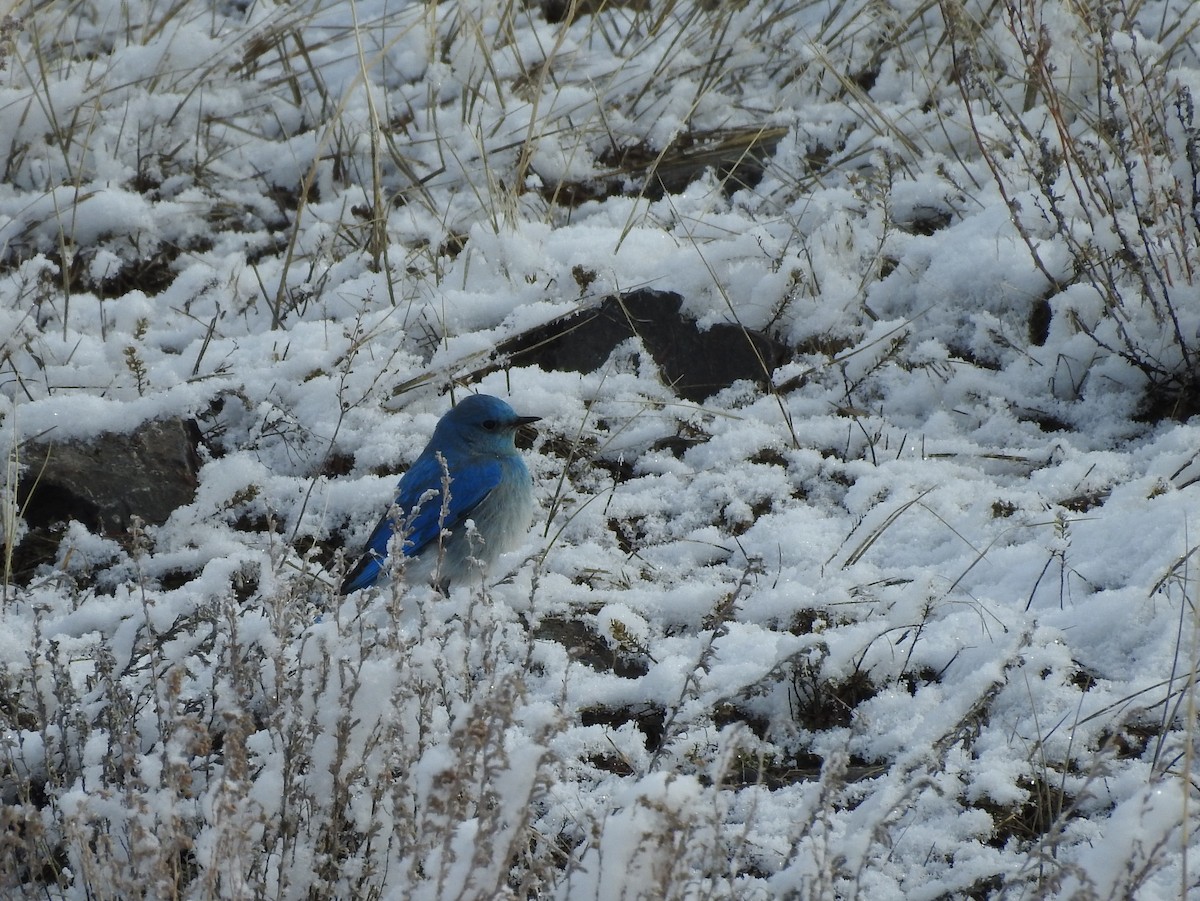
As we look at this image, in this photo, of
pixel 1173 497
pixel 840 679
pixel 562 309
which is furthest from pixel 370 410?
pixel 1173 497

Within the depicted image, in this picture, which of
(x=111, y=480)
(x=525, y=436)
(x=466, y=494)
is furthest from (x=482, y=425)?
(x=111, y=480)

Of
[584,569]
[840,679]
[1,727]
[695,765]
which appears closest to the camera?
[1,727]

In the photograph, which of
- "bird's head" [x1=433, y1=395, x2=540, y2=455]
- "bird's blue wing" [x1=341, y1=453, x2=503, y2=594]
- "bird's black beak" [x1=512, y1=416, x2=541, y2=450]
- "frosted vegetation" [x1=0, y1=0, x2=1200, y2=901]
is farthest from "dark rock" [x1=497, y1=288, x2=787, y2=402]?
"bird's blue wing" [x1=341, y1=453, x2=503, y2=594]

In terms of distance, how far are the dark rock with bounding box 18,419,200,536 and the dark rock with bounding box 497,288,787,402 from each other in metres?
1.16

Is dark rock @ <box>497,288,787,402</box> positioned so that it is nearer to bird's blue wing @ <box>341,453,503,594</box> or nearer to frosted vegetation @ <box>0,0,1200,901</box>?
frosted vegetation @ <box>0,0,1200,901</box>

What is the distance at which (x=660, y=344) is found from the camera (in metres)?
4.27

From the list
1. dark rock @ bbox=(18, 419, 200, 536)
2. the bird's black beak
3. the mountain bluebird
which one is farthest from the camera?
the bird's black beak

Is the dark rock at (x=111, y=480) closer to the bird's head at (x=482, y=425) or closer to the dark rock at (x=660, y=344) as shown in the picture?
the bird's head at (x=482, y=425)

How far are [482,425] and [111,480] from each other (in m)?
1.13

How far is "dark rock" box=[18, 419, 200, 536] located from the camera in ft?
11.7

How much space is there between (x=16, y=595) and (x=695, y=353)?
2.28 metres

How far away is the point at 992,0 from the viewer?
17.6ft

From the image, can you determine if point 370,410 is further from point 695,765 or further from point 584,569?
point 695,765

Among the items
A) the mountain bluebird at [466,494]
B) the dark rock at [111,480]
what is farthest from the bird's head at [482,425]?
the dark rock at [111,480]
